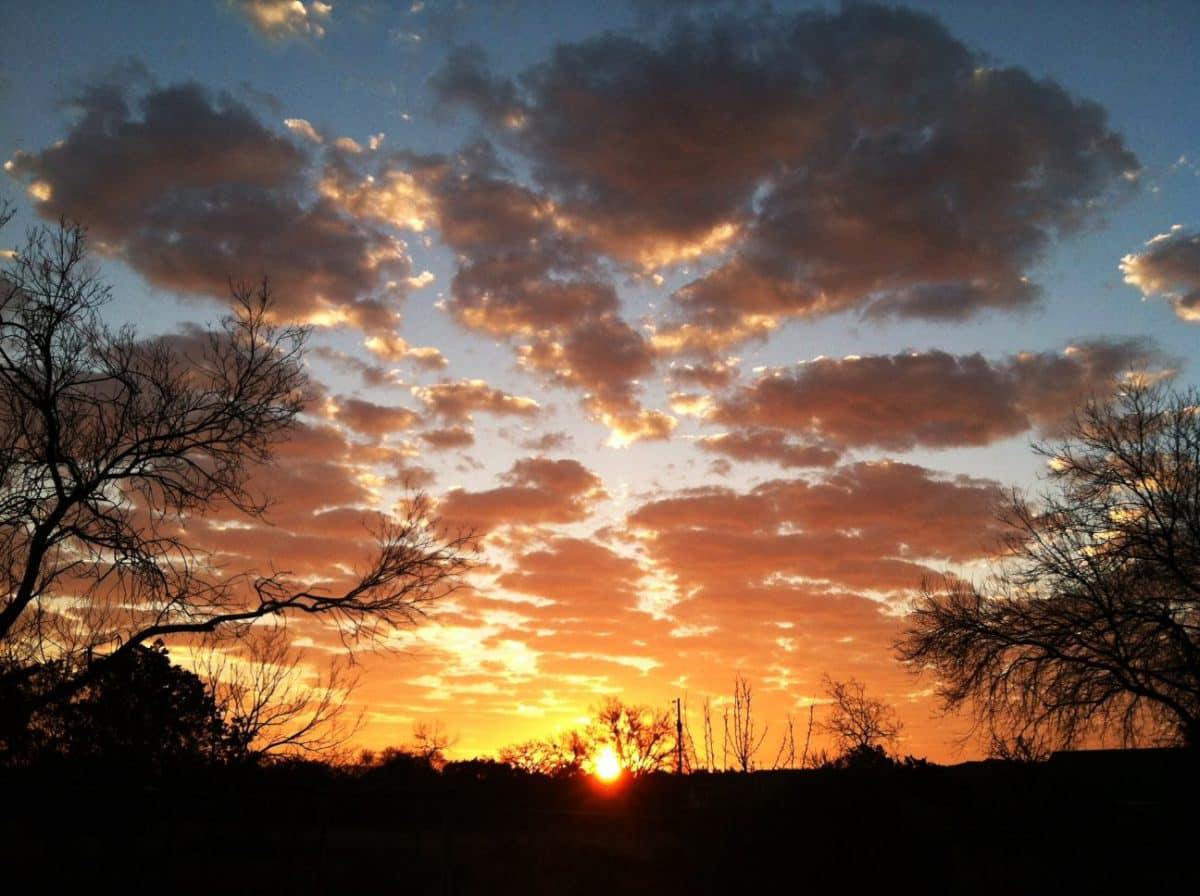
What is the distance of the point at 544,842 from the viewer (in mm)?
17406

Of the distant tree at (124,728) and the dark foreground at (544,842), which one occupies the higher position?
the distant tree at (124,728)

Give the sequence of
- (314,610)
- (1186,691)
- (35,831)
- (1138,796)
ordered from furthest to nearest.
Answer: (1138,796)
(1186,691)
(35,831)
(314,610)

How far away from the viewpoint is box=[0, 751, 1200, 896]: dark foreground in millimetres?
14875

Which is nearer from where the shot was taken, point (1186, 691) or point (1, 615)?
point (1, 615)

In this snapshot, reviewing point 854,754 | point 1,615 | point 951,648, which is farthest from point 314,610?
point 854,754

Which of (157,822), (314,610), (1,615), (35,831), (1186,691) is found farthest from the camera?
(1186,691)

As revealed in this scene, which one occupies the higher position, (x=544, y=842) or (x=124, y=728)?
(x=124, y=728)

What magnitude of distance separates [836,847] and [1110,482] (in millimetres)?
11712

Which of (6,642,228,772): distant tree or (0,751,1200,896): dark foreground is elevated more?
(6,642,228,772): distant tree

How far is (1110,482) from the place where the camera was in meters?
23.3

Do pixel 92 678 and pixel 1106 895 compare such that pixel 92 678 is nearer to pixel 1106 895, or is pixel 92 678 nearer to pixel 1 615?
pixel 1 615

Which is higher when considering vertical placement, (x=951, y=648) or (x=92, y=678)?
(x=951, y=648)

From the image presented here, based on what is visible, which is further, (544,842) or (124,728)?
(124,728)

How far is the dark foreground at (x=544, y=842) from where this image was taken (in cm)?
1488
